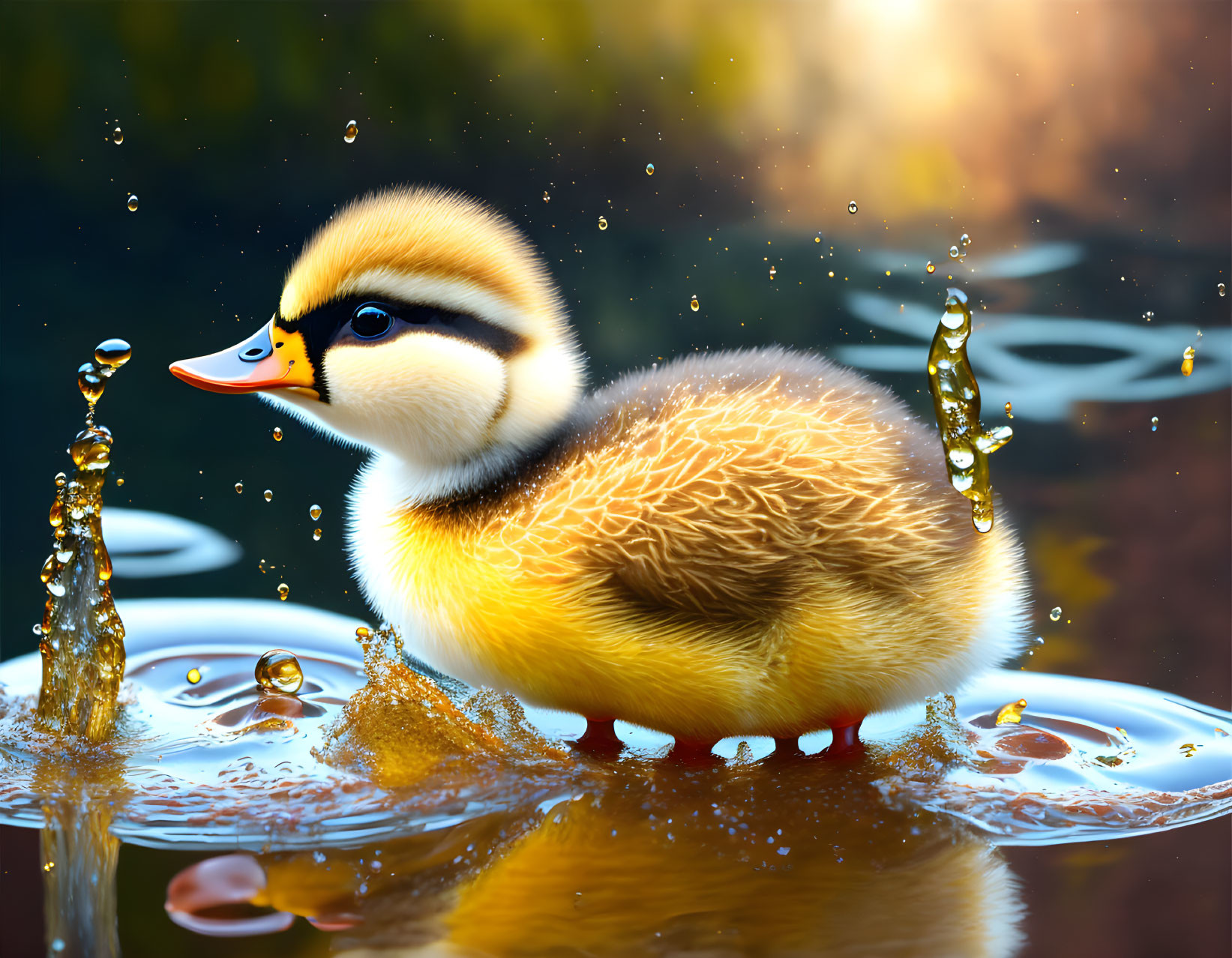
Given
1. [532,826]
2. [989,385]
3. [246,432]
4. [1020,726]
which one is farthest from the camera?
[989,385]

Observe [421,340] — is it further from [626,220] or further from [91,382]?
[626,220]

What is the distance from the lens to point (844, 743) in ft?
3.75

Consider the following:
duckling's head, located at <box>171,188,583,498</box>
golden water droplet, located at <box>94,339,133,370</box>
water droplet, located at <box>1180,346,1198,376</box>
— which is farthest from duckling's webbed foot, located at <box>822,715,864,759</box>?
water droplet, located at <box>1180,346,1198,376</box>

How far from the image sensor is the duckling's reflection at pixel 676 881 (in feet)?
2.89

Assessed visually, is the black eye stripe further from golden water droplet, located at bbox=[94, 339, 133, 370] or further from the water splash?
the water splash

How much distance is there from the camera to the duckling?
3.34ft

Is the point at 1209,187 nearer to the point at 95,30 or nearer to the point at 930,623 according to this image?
the point at 930,623

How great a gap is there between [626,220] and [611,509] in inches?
37.7

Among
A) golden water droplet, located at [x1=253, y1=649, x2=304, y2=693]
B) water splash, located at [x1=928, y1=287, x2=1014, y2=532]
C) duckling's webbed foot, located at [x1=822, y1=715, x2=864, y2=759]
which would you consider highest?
water splash, located at [x1=928, y1=287, x2=1014, y2=532]

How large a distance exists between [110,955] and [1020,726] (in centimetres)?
81

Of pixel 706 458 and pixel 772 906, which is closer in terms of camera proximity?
pixel 772 906

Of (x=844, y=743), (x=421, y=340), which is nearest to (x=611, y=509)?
(x=421, y=340)

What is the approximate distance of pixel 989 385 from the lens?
6.19ft

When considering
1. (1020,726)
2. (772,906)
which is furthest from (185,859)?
(1020,726)
